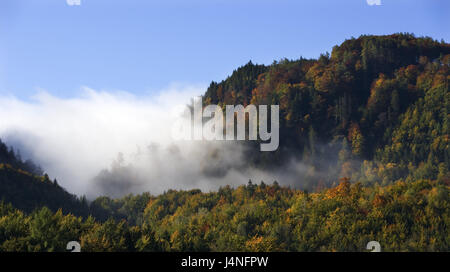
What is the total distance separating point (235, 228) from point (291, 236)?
32.1m
